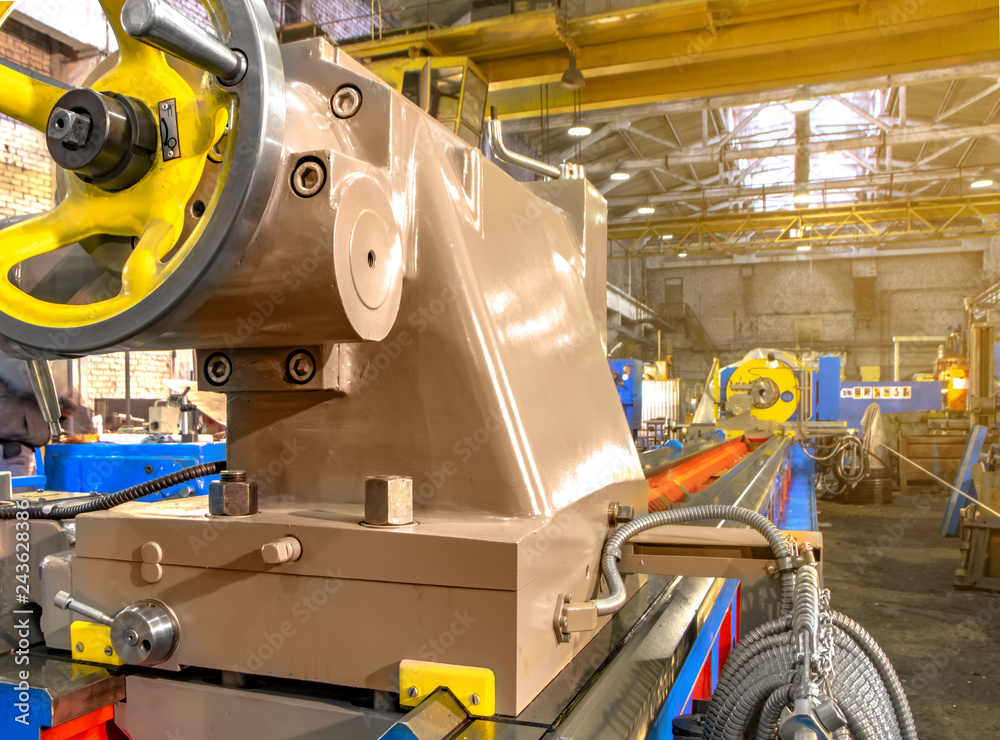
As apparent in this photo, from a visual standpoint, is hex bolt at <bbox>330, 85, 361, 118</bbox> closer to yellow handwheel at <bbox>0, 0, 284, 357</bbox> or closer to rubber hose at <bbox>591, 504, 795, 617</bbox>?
yellow handwheel at <bbox>0, 0, 284, 357</bbox>

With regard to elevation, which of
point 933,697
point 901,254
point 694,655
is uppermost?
point 901,254

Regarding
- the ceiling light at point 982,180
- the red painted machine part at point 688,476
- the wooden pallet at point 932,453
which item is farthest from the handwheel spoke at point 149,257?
the ceiling light at point 982,180

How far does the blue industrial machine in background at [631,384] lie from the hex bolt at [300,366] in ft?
32.0

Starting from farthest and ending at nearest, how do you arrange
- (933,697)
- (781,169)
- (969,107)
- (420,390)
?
(781,169)
(969,107)
(933,697)
(420,390)

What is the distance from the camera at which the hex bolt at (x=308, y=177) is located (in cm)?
→ 73

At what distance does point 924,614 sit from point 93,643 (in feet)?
16.7

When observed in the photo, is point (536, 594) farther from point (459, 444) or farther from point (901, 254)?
point (901, 254)

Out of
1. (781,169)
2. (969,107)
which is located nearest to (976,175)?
(969,107)

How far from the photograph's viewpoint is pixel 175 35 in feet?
2.04

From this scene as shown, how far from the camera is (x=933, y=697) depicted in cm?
348

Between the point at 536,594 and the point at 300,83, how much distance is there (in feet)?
2.05

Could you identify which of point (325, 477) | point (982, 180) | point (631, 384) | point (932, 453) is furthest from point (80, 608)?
point (982, 180)

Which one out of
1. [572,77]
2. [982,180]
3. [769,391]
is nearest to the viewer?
[572,77]

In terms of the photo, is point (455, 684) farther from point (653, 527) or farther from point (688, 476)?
point (688, 476)
